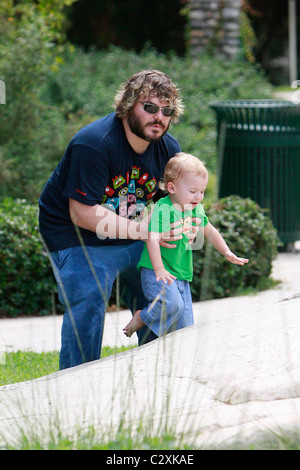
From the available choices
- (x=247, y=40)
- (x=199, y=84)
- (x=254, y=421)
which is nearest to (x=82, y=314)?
(x=254, y=421)

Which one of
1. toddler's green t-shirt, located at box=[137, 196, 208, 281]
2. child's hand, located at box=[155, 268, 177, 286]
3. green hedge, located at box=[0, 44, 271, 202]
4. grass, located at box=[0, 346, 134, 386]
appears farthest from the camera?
green hedge, located at box=[0, 44, 271, 202]

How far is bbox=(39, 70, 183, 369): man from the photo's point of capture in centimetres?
392

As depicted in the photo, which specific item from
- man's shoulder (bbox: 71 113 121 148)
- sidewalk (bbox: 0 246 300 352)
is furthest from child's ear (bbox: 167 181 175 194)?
sidewalk (bbox: 0 246 300 352)

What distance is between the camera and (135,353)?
351 cm

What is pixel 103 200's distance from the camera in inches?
162

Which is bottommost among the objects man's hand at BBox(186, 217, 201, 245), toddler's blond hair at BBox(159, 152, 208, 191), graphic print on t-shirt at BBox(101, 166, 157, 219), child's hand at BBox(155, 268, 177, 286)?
child's hand at BBox(155, 268, 177, 286)

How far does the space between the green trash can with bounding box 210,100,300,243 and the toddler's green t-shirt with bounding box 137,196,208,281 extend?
3.94 m

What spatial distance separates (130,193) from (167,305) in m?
0.68

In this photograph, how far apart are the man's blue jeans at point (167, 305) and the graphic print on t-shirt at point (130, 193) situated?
340 millimetres

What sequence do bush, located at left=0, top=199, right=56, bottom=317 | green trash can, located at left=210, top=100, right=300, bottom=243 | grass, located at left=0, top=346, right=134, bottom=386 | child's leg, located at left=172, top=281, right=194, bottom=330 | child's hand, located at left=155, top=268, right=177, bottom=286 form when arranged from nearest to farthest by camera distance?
child's hand, located at left=155, top=268, right=177, bottom=286 < child's leg, located at left=172, top=281, right=194, bottom=330 < grass, located at left=0, top=346, right=134, bottom=386 < bush, located at left=0, top=199, right=56, bottom=317 < green trash can, located at left=210, top=100, right=300, bottom=243

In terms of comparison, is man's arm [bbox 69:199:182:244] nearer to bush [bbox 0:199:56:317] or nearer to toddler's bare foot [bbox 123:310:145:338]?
toddler's bare foot [bbox 123:310:145:338]

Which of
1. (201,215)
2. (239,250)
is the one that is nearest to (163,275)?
(201,215)

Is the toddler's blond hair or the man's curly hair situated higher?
the man's curly hair
